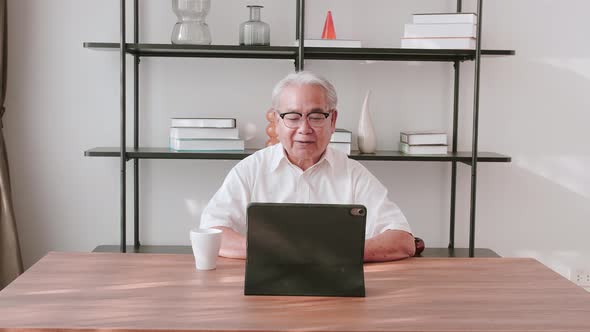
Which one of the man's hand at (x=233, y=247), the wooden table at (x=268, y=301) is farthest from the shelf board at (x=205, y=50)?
the wooden table at (x=268, y=301)

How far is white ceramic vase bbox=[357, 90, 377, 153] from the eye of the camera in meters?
3.18

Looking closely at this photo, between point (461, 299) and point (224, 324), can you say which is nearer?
point (224, 324)

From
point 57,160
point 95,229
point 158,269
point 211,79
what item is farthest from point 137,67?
point 158,269

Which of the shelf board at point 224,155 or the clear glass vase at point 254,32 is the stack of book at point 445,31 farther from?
the clear glass vase at point 254,32

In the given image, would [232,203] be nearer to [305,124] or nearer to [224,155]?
[305,124]

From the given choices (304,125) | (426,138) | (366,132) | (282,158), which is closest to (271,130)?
(366,132)

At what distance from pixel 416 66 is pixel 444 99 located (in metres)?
0.21

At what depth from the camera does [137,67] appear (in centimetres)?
327

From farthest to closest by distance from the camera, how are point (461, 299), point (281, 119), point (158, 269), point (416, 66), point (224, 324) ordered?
point (416, 66)
point (281, 119)
point (158, 269)
point (461, 299)
point (224, 324)

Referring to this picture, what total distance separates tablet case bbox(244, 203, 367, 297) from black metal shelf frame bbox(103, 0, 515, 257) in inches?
57.4

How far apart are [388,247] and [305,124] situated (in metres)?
0.51

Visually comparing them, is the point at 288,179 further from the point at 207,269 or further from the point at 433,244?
the point at 433,244

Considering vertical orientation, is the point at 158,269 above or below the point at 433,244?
above

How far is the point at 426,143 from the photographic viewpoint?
3.17 meters
